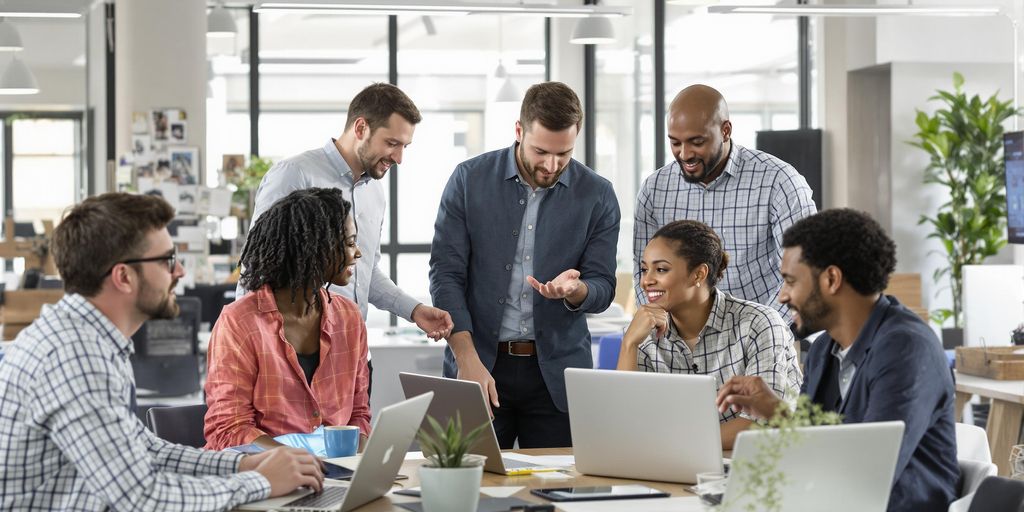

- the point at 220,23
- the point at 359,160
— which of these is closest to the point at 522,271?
the point at 359,160

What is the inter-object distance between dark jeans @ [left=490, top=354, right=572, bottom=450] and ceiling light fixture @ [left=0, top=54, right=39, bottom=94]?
8.17 metres

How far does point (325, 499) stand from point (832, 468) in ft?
2.96

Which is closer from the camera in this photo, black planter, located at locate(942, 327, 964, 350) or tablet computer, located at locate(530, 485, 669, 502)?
tablet computer, located at locate(530, 485, 669, 502)

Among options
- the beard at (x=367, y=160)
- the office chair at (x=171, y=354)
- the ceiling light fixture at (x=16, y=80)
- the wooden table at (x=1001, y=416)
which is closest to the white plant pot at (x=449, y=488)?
the beard at (x=367, y=160)

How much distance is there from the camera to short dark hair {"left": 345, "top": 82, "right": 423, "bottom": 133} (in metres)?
3.50

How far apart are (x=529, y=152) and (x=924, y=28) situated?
252 inches

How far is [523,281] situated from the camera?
3398 millimetres

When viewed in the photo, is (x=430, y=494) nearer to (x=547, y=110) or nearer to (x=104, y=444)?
(x=104, y=444)

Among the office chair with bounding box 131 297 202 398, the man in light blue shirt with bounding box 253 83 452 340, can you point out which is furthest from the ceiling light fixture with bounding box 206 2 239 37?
the man in light blue shirt with bounding box 253 83 452 340

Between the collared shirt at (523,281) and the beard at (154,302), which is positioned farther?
the collared shirt at (523,281)

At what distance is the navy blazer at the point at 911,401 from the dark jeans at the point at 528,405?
1.15m

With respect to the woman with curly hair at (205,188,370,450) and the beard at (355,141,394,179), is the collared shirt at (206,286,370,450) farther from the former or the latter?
the beard at (355,141,394,179)

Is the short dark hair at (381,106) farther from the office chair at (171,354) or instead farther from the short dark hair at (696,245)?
the office chair at (171,354)

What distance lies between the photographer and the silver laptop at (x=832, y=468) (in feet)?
5.79
